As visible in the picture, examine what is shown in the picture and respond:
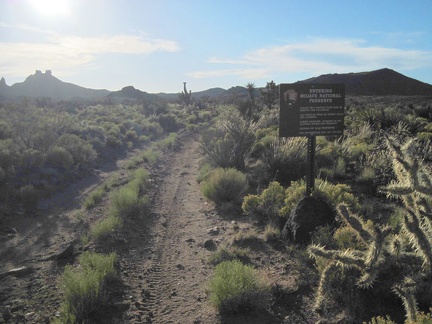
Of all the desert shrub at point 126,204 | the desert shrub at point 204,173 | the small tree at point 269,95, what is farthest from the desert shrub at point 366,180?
the small tree at point 269,95

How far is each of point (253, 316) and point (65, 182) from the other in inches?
414

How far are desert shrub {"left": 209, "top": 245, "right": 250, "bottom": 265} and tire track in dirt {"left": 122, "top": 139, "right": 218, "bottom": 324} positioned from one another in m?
0.20

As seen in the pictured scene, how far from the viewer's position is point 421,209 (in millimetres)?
3797

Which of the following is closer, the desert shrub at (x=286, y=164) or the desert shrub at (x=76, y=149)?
the desert shrub at (x=286, y=164)

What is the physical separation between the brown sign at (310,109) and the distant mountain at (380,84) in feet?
238

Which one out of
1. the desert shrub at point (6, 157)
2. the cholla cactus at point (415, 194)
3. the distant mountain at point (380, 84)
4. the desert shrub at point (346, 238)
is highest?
the distant mountain at point (380, 84)

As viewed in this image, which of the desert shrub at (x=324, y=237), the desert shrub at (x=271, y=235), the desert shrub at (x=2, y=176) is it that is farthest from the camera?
the desert shrub at (x=2, y=176)

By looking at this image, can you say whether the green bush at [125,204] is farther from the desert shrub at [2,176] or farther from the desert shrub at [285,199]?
the desert shrub at [2,176]

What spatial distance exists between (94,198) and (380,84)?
81.4 metres

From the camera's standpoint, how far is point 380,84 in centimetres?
7900

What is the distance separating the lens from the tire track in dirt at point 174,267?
4936 mm

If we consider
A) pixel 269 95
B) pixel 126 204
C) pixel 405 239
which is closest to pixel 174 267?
pixel 126 204

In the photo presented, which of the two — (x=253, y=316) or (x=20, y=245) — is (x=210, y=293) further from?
(x=20, y=245)

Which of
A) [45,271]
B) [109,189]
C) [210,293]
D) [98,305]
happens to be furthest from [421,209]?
[109,189]
